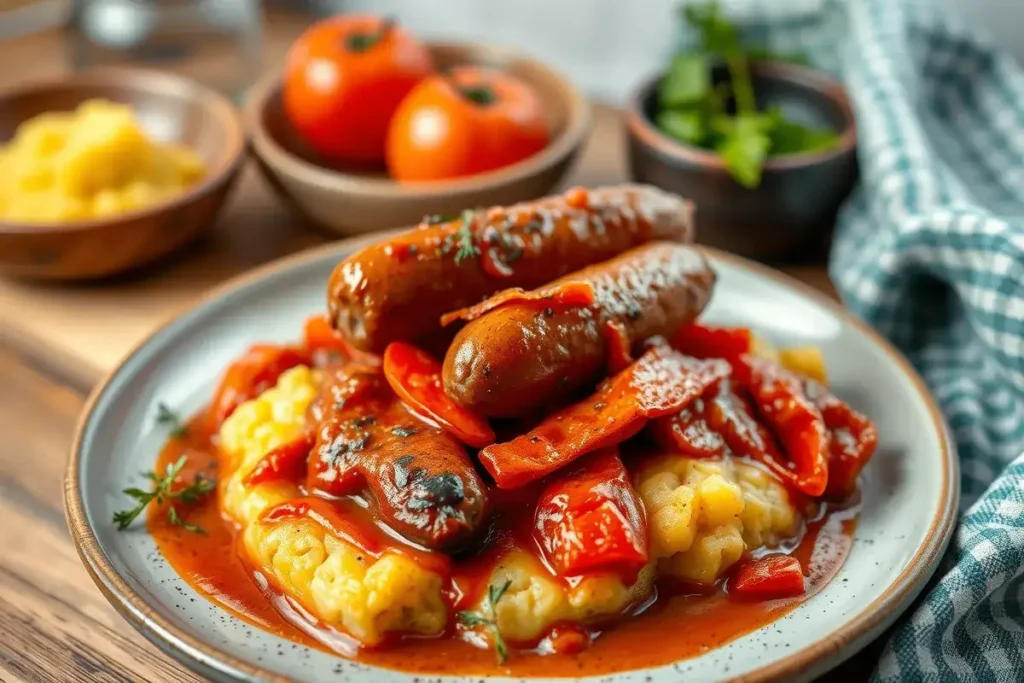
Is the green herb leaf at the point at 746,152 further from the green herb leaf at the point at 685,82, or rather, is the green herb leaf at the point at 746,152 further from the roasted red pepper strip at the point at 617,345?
the roasted red pepper strip at the point at 617,345

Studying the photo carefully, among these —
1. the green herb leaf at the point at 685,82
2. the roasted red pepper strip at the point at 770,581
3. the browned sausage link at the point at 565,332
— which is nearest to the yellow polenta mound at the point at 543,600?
the roasted red pepper strip at the point at 770,581

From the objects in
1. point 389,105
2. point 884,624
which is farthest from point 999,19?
point 884,624

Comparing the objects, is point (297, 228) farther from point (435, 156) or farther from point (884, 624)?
point (884, 624)

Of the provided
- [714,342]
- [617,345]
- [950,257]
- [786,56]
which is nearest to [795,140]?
[786,56]

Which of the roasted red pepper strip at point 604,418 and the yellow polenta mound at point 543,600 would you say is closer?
the yellow polenta mound at point 543,600

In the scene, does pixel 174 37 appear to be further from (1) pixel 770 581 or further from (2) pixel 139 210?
(1) pixel 770 581

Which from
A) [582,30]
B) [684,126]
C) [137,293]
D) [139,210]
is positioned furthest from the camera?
[582,30]
